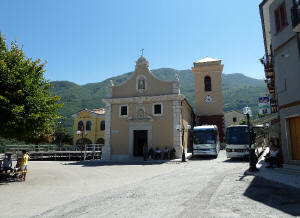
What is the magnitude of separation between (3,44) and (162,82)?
1660 cm

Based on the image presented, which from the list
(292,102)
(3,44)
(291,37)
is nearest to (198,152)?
(292,102)

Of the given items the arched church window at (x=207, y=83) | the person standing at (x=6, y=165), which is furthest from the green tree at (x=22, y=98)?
the arched church window at (x=207, y=83)

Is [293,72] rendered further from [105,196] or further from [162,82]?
[162,82]

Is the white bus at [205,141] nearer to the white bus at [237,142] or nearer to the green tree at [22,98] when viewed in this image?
the white bus at [237,142]

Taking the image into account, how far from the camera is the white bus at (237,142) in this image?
19770 millimetres

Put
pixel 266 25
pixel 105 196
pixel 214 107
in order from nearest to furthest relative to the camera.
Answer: pixel 105 196 → pixel 266 25 → pixel 214 107

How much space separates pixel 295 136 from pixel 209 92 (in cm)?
2527

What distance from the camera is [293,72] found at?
1198cm

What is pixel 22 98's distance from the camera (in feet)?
37.3

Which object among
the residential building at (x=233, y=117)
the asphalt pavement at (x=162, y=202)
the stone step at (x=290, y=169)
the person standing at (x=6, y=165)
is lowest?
the asphalt pavement at (x=162, y=202)

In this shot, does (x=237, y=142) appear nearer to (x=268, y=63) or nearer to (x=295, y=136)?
(x=268, y=63)

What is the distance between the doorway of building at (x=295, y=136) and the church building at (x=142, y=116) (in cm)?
1272

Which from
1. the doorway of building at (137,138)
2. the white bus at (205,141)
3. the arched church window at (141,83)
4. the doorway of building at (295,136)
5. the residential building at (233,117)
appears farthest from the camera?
the residential building at (233,117)

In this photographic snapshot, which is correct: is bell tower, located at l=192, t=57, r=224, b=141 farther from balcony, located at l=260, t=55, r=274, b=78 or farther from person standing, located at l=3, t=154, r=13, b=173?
person standing, located at l=3, t=154, r=13, b=173
